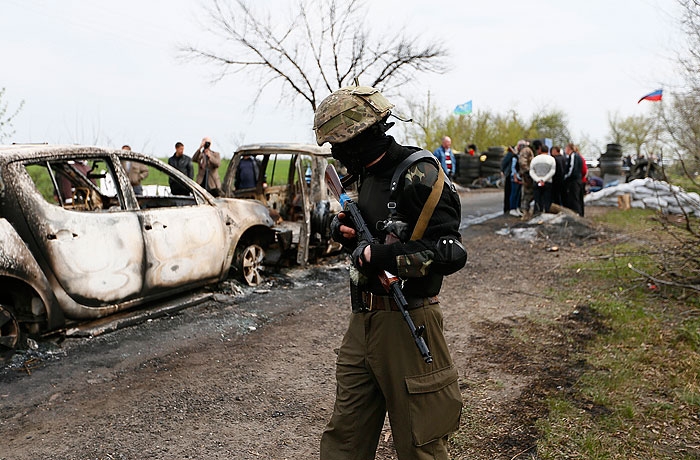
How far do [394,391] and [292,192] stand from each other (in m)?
7.25

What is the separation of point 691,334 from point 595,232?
652 centimetres

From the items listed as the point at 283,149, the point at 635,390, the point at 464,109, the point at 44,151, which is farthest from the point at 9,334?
the point at 464,109

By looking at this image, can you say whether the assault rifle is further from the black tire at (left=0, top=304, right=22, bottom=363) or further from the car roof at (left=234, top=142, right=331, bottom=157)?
the car roof at (left=234, top=142, right=331, bottom=157)

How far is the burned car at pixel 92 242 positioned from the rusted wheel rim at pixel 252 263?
0.40 meters

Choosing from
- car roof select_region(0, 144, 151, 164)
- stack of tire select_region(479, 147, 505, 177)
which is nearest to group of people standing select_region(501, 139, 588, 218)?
car roof select_region(0, 144, 151, 164)

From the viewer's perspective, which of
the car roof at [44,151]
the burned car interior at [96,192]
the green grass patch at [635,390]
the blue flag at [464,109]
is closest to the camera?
the green grass patch at [635,390]

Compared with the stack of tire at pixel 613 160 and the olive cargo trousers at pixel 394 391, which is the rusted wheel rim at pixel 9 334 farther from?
the stack of tire at pixel 613 160

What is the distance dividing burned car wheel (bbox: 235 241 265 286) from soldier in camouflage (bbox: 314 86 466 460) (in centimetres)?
476

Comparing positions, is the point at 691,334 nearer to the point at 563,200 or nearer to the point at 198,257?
the point at 198,257

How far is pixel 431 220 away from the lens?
2396 millimetres

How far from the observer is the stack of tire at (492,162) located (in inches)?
1051

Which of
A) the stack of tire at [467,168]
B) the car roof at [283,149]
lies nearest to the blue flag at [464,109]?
the stack of tire at [467,168]

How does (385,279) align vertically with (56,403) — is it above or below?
above

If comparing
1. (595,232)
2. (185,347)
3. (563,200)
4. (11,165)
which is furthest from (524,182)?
(11,165)
